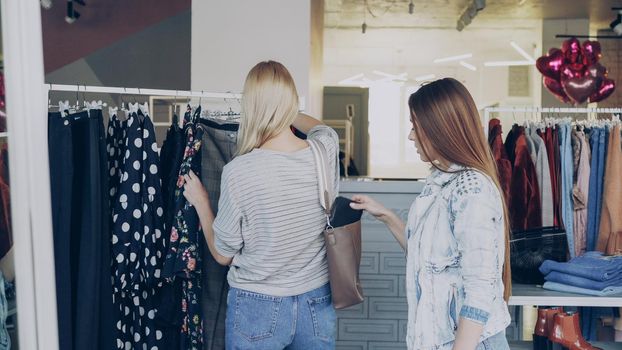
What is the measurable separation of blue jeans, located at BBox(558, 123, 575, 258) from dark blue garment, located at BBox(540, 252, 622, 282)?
0.45 m

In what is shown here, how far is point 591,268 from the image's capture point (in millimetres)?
2469

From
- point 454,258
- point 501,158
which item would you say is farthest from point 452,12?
point 454,258

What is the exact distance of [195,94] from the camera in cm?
235

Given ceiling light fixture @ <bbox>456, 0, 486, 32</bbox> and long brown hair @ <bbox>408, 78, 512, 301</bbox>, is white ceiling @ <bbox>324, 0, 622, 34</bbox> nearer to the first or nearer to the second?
ceiling light fixture @ <bbox>456, 0, 486, 32</bbox>

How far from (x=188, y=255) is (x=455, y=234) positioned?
0.97 metres

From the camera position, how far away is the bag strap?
187cm

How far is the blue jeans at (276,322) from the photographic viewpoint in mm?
1848

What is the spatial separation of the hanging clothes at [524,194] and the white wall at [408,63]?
277 inches

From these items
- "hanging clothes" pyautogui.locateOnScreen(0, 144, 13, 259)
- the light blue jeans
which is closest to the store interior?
"hanging clothes" pyautogui.locateOnScreen(0, 144, 13, 259)

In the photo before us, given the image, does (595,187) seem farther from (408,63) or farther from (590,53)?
(408,63)

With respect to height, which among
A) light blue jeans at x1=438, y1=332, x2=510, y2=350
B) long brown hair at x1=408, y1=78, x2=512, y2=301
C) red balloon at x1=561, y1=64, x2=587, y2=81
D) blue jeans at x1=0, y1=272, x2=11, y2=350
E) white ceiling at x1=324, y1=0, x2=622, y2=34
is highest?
white ceiling at x1=324, y1=0, x2=622, y2=34

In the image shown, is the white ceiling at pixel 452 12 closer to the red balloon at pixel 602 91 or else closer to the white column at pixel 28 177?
the red balloon at pixel 602 91

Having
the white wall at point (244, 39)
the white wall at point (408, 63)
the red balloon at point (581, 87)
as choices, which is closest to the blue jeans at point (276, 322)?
the white wall at point (244, 39)

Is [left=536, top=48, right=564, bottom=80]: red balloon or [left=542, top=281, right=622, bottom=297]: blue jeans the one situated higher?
[left=536, top=48, right=564, bottom=80]: red balloon
